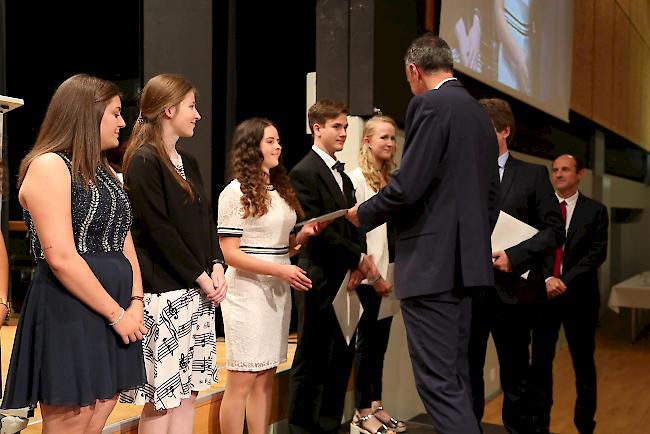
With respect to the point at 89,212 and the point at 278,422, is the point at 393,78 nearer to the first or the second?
the point at 278,422

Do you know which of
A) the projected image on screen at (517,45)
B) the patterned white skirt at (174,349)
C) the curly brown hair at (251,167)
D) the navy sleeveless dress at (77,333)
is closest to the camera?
the navy sleeveless dress at (77,333)

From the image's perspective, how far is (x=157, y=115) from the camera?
7.90ft

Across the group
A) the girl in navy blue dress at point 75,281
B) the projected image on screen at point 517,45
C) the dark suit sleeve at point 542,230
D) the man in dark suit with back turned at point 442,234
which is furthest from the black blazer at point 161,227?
the projected image on screen at point 517,45

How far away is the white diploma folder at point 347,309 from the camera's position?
3.30m

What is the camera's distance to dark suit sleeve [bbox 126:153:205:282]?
2.31 meters

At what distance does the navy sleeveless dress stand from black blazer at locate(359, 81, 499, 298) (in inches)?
39.0

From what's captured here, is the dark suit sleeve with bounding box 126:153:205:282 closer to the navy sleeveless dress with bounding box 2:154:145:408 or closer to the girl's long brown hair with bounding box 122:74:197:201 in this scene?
the girl's long brown hair with bounding box 122:74:197:201

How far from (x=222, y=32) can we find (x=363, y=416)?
260cm

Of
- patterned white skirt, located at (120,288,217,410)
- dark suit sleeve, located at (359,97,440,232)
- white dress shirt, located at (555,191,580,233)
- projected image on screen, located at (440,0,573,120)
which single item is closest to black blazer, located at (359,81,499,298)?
dark suit sleeve, located at (359,97,440,232)

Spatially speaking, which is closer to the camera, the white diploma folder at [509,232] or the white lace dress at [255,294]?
the white lace dress at [255,294]

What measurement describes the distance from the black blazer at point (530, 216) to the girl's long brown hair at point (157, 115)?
1.53 metres

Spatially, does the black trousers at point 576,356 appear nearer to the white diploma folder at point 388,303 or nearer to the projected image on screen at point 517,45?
the white diploma folder at point 388,303

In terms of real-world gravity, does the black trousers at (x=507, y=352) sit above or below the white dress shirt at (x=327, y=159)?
below

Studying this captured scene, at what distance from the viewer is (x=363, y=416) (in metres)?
3.58
